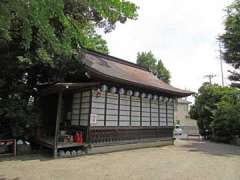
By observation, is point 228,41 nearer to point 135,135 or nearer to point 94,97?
point 135,135

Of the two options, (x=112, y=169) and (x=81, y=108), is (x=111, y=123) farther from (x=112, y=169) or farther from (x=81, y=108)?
(x=112, y=169)

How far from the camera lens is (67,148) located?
9.73m

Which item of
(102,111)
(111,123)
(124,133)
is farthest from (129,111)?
(102,111)

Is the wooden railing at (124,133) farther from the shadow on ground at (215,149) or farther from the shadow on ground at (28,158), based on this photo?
the shadow on ground at (28,158)

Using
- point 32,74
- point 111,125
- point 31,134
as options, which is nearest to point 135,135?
point 111,125

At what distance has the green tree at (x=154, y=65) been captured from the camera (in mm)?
38688

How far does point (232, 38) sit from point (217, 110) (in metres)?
6.05

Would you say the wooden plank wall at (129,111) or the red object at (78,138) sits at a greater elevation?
the wooden plank wall at (129,111)

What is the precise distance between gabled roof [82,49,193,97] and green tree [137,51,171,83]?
20.6 meters

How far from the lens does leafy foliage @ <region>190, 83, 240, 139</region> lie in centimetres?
1842

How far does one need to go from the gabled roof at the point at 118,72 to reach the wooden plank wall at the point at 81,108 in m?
1.28

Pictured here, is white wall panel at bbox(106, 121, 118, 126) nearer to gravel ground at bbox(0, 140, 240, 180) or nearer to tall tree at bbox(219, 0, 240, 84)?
gravel ground at bbox(0, 140, 240, 180)

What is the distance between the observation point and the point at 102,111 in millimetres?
10719

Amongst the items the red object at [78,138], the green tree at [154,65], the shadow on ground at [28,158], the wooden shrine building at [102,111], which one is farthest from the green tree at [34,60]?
the green tree at [154,65]
